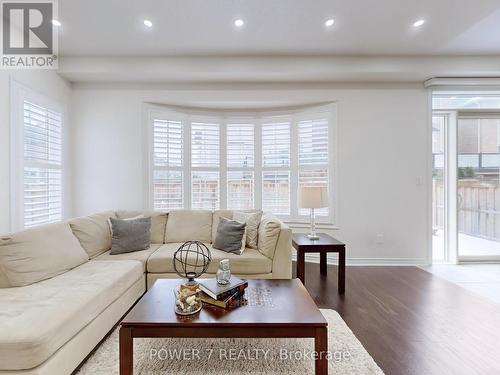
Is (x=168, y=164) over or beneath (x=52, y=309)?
over

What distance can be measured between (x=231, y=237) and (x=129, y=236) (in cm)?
123

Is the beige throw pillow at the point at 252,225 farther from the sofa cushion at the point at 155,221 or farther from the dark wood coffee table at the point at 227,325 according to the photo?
the dark wood coffee table at the point at 227,325

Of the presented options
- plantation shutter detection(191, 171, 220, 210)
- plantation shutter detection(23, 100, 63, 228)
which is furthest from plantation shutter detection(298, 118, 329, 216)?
plantation shutter detection(23, 100, 63, 228)

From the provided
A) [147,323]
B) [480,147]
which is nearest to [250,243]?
[147,323]

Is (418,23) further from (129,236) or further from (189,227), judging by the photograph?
(129,236)

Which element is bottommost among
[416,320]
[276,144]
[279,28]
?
[416,320]

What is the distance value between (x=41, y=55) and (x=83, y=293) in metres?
3.25

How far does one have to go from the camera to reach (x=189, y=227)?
3.37 metres

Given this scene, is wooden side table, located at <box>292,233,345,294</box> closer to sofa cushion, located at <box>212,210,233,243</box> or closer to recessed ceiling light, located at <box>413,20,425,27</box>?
sofa cushion, located at <box>212,210,233,243</box>

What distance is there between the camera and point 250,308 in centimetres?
168

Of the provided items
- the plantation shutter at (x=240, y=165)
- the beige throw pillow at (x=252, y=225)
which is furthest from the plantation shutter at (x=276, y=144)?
the beige throw pillow at (x=252, y=225)

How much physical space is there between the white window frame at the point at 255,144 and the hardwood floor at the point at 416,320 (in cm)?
115

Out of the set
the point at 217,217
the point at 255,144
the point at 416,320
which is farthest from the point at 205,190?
the point at 416,320

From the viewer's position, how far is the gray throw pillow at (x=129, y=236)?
115 inches
